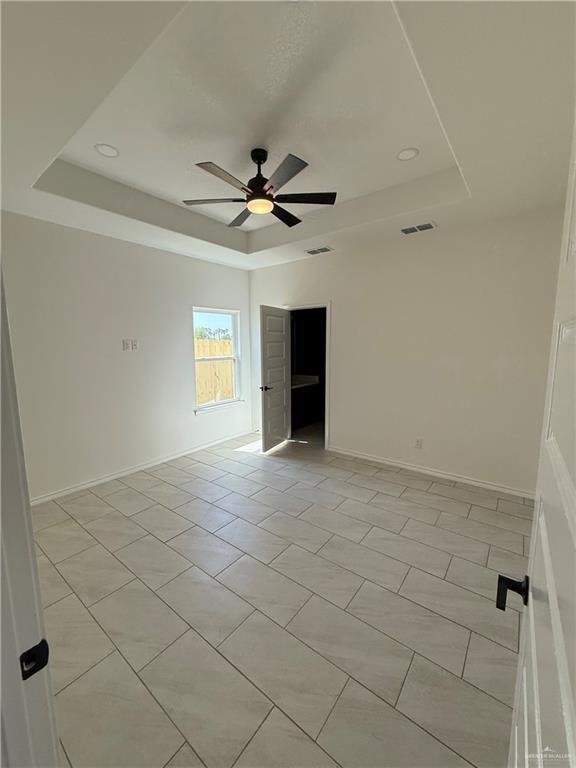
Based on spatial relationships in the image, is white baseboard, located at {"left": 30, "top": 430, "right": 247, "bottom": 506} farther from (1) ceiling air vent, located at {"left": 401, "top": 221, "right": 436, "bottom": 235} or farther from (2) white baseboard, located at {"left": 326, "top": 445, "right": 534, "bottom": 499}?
(1) ceiling air vent, located at {"left": 401, "top": 221, "right": 436, "bottom": 235}

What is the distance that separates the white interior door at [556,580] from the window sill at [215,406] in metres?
4.39

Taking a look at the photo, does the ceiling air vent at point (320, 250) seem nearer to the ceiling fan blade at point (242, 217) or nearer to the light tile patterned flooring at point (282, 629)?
the ceiling fan blade at point (242, 217)

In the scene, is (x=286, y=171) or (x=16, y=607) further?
(x=286, y=171)

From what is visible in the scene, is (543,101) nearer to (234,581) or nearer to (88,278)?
(234,581)

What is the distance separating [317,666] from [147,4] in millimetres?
2972

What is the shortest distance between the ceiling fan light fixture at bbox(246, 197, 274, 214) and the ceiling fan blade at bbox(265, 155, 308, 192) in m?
0.08

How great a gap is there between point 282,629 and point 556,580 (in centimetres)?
165

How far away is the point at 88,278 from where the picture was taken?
3.46m

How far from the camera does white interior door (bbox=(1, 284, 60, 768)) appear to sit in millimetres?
629

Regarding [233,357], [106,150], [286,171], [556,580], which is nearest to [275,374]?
[233,357]

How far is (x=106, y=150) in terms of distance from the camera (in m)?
2.51

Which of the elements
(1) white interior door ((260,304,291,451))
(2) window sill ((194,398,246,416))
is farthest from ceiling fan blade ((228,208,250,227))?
(2) window sill ((194,398,246,416))

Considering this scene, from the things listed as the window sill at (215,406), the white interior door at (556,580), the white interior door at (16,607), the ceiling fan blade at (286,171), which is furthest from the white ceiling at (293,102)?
the window sill at (215,406)

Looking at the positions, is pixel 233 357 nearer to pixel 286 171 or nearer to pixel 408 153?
pixel 286 171
